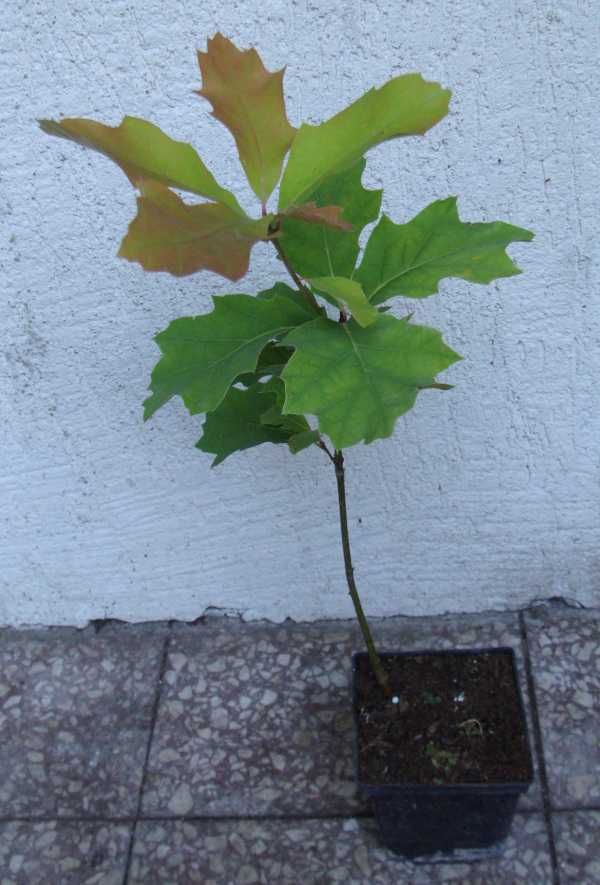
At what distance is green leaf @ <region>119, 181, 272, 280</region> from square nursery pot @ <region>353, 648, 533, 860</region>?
1.34 metres

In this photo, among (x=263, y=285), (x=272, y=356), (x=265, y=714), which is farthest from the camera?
(x=265, y=714)

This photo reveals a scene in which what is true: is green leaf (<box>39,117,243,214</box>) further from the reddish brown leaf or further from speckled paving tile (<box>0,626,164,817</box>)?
speckled paving tile (<box>0,626,164,817</box>)

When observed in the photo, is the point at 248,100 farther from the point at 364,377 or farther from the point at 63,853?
the point at 63,853

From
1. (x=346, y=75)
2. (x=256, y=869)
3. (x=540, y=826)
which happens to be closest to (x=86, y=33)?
(x=346, y=75)

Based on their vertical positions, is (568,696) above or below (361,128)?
below

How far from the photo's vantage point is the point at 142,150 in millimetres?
1084

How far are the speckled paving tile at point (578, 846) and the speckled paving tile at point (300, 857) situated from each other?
39 mm

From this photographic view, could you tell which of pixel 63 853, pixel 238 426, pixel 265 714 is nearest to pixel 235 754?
pixel 265 714

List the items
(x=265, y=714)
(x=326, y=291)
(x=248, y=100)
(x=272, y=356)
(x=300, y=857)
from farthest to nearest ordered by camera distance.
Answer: (x=265, y=714)
(x=300, y=857)
(x=272, y=356)
(x=326, y=291)
(x=248, y=100)

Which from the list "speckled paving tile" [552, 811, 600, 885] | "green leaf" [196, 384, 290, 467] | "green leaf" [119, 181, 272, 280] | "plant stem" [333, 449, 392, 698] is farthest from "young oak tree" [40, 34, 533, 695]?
"speckled paving tile" [552, 811, 600, 885]

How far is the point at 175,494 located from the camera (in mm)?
2449

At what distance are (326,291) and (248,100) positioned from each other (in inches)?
10.9

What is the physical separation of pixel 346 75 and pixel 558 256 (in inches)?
25.0

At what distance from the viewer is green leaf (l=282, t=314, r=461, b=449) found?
3.92 ft
